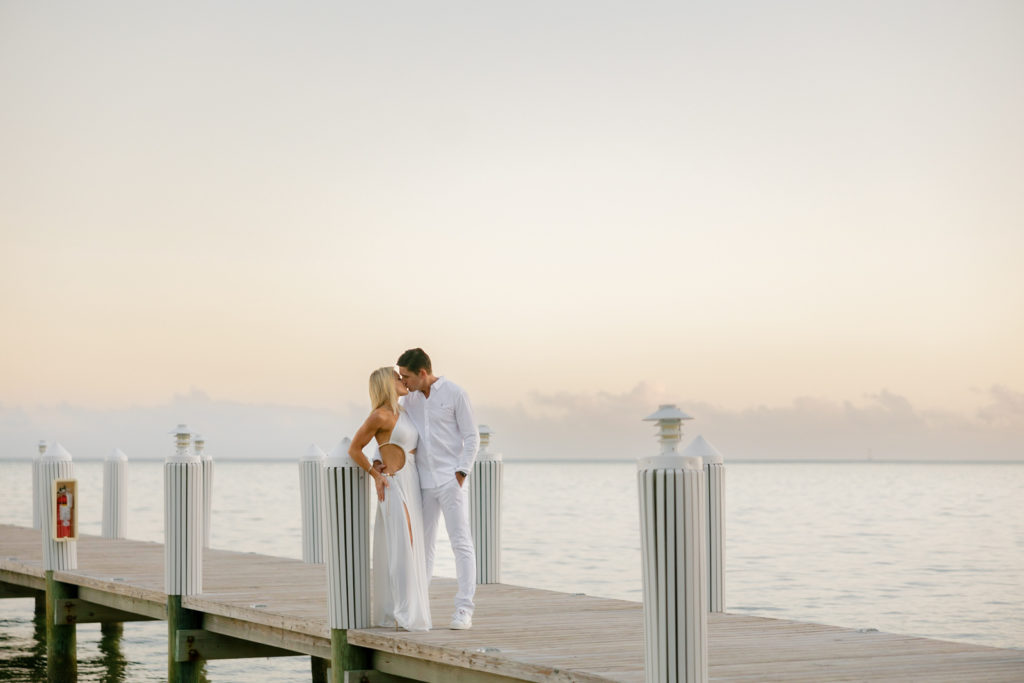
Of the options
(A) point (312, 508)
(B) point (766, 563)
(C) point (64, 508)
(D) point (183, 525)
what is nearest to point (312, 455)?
(A) point (312, 508)

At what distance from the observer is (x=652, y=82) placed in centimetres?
3025

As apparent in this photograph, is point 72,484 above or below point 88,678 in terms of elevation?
above

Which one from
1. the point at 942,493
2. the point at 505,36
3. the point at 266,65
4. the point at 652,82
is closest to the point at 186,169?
the point at 266,65

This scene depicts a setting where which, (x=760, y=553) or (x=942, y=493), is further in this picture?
(x=942, y=493)

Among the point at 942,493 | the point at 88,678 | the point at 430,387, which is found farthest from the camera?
the point at 942,493

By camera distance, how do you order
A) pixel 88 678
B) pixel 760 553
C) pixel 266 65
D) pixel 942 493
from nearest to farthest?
pixel 88 678 → pixel 266 65 → pixel 760 553 → pixel 942 493

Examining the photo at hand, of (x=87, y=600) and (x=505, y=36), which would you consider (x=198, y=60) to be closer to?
(x=505, y=36)

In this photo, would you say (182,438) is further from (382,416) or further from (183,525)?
(382,416)

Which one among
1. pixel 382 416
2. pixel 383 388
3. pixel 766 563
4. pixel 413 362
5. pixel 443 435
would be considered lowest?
pixel 766 563

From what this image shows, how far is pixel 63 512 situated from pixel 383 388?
6.09 m

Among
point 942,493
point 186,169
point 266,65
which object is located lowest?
point 942,493

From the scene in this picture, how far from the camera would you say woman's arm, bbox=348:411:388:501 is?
25.9ft

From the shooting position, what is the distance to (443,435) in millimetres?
8328

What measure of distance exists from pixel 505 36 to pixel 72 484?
63.6 ft
